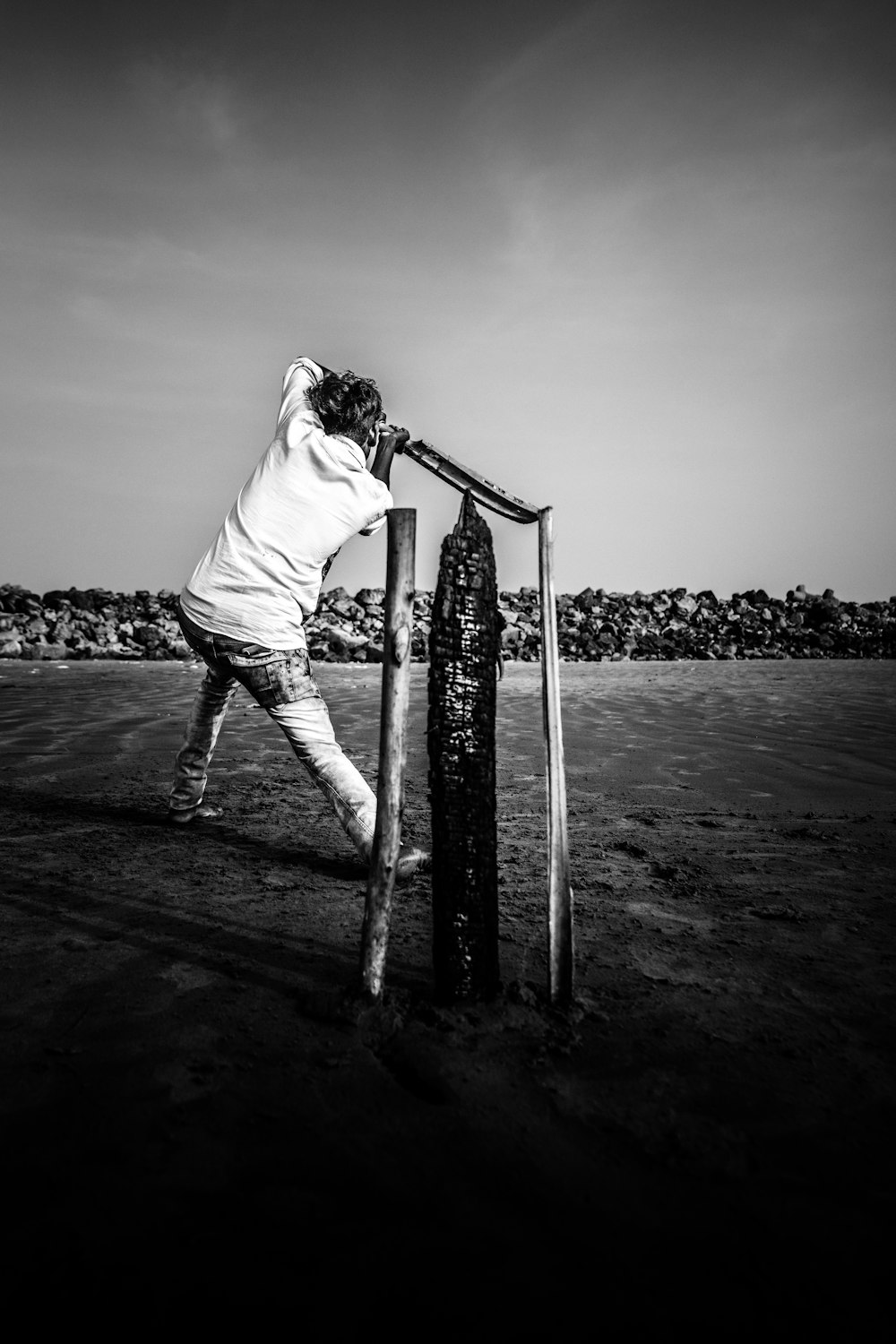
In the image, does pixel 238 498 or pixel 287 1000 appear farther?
pixel 238 498

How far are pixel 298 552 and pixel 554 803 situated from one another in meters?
1.95

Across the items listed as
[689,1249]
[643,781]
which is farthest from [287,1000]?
[643,781]

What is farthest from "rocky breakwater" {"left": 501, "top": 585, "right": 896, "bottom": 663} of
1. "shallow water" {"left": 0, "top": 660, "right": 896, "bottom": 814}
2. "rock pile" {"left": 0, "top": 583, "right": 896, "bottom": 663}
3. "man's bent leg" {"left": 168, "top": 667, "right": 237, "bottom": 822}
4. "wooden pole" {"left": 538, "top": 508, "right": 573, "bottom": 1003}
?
"wooden pole" {"left": 538, "top": 508, "right": 573, "bottom": 1003}

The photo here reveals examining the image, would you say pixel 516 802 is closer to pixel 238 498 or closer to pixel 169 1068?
pixel 238 498

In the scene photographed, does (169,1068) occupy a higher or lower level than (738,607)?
lower

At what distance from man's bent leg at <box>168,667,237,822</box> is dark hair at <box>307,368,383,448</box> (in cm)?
143

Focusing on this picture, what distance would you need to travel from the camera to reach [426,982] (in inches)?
99.3

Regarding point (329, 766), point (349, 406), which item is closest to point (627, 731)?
point (329, 766)

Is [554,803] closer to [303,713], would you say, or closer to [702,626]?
[303,713]

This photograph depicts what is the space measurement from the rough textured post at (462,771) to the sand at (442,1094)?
181 mm

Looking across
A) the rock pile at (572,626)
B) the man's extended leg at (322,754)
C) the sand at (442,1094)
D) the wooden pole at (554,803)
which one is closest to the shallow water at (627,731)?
the sand at (442,1094)

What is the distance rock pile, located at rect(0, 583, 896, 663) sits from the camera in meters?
21.3

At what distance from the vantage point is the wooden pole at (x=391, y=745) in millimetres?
2187

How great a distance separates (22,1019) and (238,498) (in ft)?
7.84
